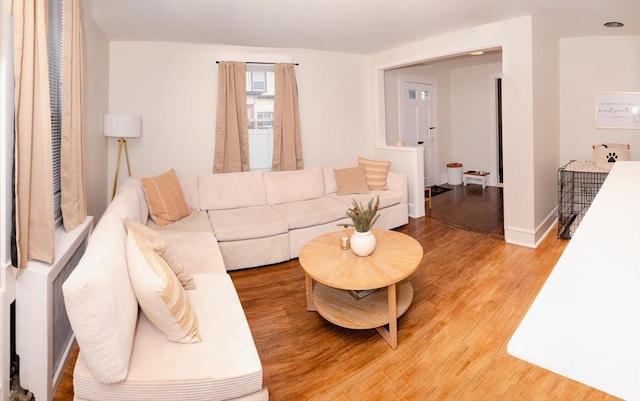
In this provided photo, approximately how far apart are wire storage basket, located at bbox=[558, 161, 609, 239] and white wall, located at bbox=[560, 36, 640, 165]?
1.03 feet

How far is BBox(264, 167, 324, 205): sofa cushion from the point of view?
13.8 feet

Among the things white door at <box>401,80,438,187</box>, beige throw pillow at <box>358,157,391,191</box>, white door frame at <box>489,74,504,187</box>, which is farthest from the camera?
white door frame at <box>489,74,504,187</box>

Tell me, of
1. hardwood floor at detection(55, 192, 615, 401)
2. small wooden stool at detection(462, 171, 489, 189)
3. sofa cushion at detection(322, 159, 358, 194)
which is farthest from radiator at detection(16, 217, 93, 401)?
small wooden stool at detection(462, 171, 489, 189)

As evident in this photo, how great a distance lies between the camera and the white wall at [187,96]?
4.20 m

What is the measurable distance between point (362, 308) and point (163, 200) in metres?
2.11

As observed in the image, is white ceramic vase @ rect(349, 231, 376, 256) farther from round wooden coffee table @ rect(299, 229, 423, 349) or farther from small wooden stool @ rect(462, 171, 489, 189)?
small wooden stool @ rect(462, 171, 489, 189)

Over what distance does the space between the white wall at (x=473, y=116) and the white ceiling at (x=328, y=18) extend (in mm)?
2572

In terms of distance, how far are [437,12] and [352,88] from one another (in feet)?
6.81

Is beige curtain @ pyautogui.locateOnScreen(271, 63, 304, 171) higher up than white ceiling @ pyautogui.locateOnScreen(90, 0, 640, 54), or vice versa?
white ceiling @ pyautogui.locateOnScreen(90, 0, 640, 54)

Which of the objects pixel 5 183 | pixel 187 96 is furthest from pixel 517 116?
pixel 5 183

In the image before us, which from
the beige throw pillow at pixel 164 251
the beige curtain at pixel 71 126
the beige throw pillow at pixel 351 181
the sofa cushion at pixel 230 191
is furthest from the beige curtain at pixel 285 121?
the beige throw pillow at pixel 164 251

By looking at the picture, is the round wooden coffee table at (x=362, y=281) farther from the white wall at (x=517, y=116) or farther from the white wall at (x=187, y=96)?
the white wall at (x=187, y=96)

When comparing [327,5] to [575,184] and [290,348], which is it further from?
[575,184]

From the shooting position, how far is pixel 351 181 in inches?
181
